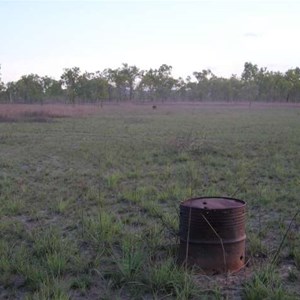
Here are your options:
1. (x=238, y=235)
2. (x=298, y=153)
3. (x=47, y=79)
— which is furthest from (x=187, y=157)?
(x=47, y=79)

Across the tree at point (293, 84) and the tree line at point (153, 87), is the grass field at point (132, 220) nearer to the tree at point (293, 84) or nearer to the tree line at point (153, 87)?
the tree line at point (153, 87)

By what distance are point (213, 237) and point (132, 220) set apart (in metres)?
2.26

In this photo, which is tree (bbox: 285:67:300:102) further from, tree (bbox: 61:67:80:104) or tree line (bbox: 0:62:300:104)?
tree (bbox: 61:67:80:104)

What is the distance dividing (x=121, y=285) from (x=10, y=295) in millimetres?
1010

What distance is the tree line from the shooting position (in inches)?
3263

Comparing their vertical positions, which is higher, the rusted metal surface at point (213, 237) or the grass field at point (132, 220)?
the rusted metal surface at point (213, 237)

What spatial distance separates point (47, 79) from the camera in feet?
327

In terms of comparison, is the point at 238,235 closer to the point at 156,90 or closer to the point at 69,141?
the point at 69,141

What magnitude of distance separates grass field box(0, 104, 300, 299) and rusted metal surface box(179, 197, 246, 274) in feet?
0.42

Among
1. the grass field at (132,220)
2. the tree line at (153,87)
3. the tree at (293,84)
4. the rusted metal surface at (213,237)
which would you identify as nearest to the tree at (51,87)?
the tree line at (153,87)

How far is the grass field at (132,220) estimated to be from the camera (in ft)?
13.4

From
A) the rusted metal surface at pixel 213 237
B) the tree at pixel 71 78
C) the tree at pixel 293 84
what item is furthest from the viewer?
the tree at pixel 293 84

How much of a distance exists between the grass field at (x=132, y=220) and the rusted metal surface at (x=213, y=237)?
5.0 inches

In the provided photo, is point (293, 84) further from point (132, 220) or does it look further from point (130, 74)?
point (132, 220)
